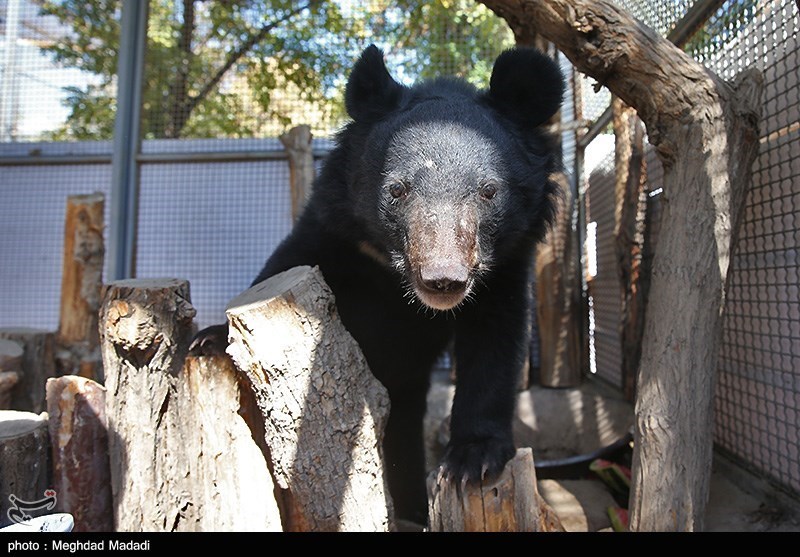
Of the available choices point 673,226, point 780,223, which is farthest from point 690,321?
point 780,223

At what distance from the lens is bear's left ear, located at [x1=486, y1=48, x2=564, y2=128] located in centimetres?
253

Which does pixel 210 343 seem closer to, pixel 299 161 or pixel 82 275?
pixel 82 275

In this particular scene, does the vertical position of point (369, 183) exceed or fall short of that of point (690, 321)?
it exceeds it

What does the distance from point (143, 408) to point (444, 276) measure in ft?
4.10

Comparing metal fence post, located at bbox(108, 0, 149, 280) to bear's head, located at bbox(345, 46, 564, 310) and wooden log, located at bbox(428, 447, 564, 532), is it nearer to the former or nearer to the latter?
bear's head, located at bbox(345, 46, 564, 310)

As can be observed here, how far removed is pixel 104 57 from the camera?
7.14m

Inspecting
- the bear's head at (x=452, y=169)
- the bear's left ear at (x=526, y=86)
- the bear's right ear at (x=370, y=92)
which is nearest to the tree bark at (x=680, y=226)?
the bear's left ear at (x=526, y=86)

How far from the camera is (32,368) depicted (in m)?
3.56

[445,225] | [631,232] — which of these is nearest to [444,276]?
[445,225]

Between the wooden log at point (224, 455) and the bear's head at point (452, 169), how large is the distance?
80 centimetres

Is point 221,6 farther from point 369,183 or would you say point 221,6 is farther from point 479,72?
point 369,183

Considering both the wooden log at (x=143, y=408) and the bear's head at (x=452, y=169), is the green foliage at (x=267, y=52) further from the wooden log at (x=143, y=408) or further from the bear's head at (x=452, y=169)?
the wooden log at (x=143, y=408)

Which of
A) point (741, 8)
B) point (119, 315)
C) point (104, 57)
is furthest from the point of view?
point (104, 57)

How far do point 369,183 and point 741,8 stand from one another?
193cm
